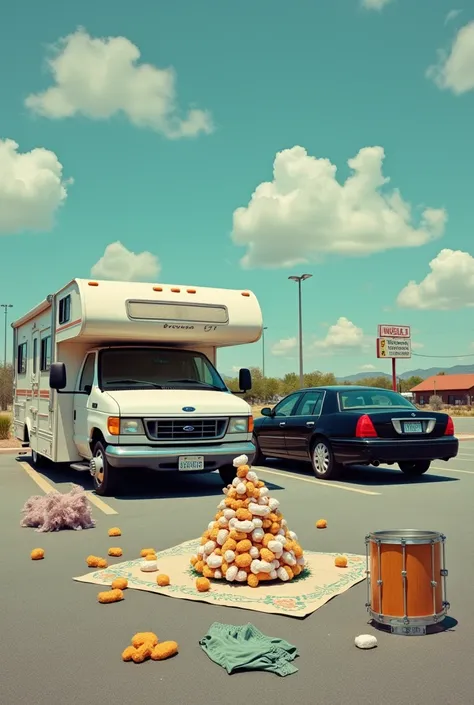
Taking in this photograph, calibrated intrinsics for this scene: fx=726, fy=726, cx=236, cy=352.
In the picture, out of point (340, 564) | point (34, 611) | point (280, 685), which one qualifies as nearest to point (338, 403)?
point (340, 564)

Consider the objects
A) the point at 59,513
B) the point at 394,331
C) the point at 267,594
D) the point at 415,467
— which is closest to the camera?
the point at 267,594

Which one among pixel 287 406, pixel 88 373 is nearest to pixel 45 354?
pixel 88 373

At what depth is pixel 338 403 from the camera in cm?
1180

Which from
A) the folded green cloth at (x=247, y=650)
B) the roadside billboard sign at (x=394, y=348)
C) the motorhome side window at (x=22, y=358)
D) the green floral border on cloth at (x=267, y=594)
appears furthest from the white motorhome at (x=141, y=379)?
the roadside billboard sign at (x=394, y=348)

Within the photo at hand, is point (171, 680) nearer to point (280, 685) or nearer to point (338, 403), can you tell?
point (280, 685)

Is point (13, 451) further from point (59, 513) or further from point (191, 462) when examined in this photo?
point (59, 513)

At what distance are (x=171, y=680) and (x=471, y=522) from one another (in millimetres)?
5151

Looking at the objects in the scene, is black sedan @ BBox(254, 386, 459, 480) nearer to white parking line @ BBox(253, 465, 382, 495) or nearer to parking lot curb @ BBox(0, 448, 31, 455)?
white parking line @ BBox(253, 465, 382, 495)

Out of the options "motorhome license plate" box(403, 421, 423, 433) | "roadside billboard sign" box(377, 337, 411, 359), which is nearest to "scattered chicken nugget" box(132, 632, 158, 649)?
"motorhome license plate" box(403, 421, 423, 433)

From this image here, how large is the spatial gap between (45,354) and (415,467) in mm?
6747

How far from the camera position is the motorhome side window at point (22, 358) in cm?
1458

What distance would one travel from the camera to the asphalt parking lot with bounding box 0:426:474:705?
11.2ft

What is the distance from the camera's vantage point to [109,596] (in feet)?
16.0

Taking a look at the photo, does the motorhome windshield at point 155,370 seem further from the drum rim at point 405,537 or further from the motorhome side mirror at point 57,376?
the drum rim at point 405,537
